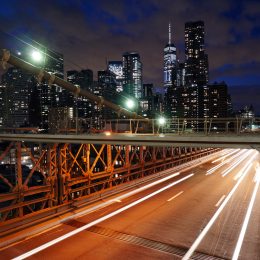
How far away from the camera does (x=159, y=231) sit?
15.2 m

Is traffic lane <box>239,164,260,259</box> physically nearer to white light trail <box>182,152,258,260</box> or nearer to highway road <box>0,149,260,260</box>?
highway road <box>0,149,260,260</box>

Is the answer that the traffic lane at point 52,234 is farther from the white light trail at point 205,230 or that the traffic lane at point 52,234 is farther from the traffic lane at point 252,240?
the traffic lane at point 252,240

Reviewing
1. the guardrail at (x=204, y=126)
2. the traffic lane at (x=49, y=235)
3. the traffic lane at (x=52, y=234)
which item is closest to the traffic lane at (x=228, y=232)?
the guardrail at (x=204, y=126)

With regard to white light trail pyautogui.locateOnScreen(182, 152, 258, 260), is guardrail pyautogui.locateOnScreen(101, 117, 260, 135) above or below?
above

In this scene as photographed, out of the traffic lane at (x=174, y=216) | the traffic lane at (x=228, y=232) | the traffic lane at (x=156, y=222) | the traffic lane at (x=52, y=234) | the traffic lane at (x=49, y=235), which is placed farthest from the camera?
the traffic lane at (x=174, y=216)

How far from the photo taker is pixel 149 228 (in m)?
15.6

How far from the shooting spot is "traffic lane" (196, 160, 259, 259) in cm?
1299

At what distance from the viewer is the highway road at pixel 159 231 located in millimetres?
12680

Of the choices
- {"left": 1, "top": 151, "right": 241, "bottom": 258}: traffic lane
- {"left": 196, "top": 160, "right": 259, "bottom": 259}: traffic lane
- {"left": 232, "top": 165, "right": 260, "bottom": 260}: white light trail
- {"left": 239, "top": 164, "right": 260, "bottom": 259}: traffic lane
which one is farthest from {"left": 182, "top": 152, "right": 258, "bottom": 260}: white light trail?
{"left": 1, "top": 151, "right": 241, "bottom": 258}: traffic lane

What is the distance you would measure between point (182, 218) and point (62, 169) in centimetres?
835

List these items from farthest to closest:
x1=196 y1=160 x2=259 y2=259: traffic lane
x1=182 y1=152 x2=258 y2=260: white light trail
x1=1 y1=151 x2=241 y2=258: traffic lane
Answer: x1=1 y1=151 x2=241 y2=258: traffic lane, x1=196 y1=160 x2=259 y2=259: traffic lane, x1=182 y1=152 x2=258 y2=260: white light trail

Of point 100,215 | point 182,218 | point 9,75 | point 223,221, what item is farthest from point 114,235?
point 9,75

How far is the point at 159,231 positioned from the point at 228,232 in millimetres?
3470

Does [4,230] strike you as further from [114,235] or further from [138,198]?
[138,198]
